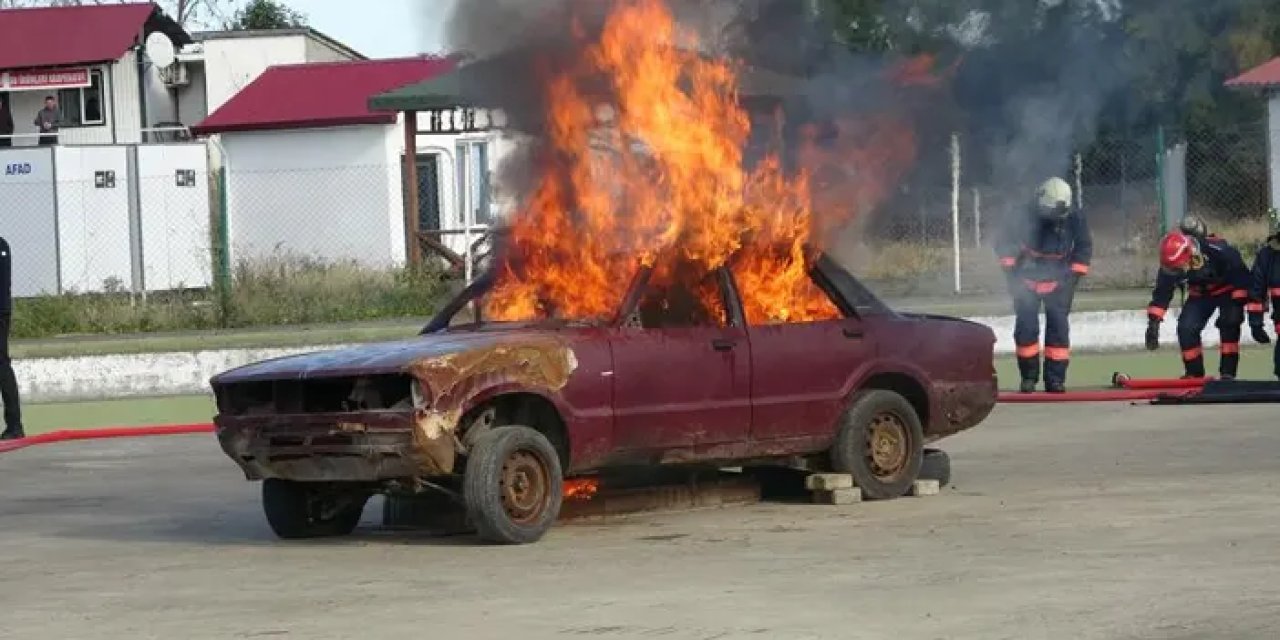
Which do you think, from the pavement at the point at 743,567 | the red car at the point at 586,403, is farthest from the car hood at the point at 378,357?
the pavement at the point at 743,567

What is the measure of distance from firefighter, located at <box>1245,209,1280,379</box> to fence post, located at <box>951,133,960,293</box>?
2.61m

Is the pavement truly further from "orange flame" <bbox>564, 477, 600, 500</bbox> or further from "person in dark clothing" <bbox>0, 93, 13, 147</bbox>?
"person in dark clothing" <bbox>0, 93, 13, 147</bbox>

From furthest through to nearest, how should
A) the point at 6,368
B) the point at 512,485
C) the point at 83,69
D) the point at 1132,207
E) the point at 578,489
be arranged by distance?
the point at 83,69 < the point at 1132,207 < the point at 6,368 < the point at 578,489 < the point at 512,485

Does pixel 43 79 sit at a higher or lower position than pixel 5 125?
higher

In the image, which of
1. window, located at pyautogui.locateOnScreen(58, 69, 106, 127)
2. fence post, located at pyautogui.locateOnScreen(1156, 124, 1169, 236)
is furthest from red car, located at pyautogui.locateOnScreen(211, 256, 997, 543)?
window, located at pyautogui.locateOnScreen(58, 69, 106, 127)

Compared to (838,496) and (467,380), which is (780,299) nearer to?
(838,496)

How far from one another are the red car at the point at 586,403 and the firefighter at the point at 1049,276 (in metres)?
5.99

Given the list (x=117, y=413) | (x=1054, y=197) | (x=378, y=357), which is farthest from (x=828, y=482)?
(x=117, y=413)

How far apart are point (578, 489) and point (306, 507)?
57.6 inches

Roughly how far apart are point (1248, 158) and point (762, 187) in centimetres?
1410

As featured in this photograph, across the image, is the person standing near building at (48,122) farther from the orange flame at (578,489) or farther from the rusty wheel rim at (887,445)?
the rusty wheel rim at (887,445)

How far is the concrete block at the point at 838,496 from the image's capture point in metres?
12.1

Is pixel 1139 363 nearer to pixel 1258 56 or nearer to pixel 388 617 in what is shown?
pixel 1258 56

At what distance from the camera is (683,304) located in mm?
11836
